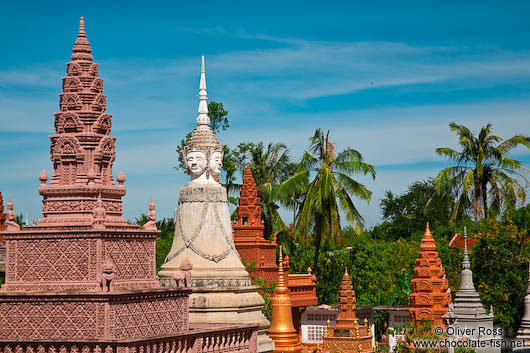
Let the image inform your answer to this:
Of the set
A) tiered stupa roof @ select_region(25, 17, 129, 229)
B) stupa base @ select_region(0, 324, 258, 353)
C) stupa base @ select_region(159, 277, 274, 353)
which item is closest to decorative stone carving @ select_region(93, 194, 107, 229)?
tiered stupa roof @ select_region(25, 17, 129, 229)

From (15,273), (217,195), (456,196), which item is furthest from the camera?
(456,196)

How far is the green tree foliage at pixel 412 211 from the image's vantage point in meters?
67.2

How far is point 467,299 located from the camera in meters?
39.1

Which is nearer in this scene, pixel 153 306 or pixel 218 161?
pixel 153 306

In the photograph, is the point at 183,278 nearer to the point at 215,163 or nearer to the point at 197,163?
the point at 197,163

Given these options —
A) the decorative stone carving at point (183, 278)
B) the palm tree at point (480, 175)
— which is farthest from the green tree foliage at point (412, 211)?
the decorative stone carving at point (183, 278)

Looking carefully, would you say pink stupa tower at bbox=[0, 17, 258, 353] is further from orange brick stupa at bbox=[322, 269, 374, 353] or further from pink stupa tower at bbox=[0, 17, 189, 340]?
orange brick stupa at bbox=[322, 269, 374, 353]

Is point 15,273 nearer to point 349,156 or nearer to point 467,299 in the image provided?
point 467,299

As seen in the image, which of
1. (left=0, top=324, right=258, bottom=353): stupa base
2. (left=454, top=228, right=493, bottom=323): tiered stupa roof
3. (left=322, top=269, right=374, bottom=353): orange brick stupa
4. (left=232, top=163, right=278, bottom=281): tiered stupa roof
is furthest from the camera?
(left=232, top=163, right=278, bottom=281): tiered stupa roof

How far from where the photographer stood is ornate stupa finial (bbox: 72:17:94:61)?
949 inches

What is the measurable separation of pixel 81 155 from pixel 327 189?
23.3 meters

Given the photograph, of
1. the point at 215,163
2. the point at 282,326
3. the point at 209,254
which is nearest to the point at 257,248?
the point at 282,326

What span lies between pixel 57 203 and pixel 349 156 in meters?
25.1

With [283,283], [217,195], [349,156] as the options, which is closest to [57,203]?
[217,195]
